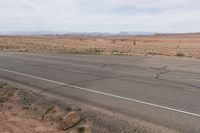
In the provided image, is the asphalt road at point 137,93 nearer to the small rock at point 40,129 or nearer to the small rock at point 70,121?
the small rock at point 70,121

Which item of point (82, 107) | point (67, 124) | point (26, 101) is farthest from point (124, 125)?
point (26, 101)

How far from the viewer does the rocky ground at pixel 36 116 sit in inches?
271

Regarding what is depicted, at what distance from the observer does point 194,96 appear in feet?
31.9

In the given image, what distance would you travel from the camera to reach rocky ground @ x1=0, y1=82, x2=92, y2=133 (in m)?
6.88

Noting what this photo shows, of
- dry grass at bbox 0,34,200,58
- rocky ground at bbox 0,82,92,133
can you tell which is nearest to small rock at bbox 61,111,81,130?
rocky ground at bbox 0,82,92,133

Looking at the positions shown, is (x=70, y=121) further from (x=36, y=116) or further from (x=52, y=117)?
(x=36, y=116)

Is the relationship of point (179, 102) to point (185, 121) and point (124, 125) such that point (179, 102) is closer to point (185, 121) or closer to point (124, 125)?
point (185, 121)

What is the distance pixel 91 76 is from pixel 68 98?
4948 mm

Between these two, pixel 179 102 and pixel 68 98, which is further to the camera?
pixel 68 98

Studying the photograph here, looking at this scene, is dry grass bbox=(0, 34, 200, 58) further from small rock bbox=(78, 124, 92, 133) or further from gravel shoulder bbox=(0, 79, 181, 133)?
small rock bbox=(78, 124, 92, 133)

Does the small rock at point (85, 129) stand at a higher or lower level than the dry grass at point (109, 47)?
higher

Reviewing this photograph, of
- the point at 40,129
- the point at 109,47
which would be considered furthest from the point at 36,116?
the point at 109,47

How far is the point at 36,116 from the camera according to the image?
8.02 meters

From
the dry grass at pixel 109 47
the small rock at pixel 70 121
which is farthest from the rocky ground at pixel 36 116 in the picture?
the dry grass at pixel 109 47
